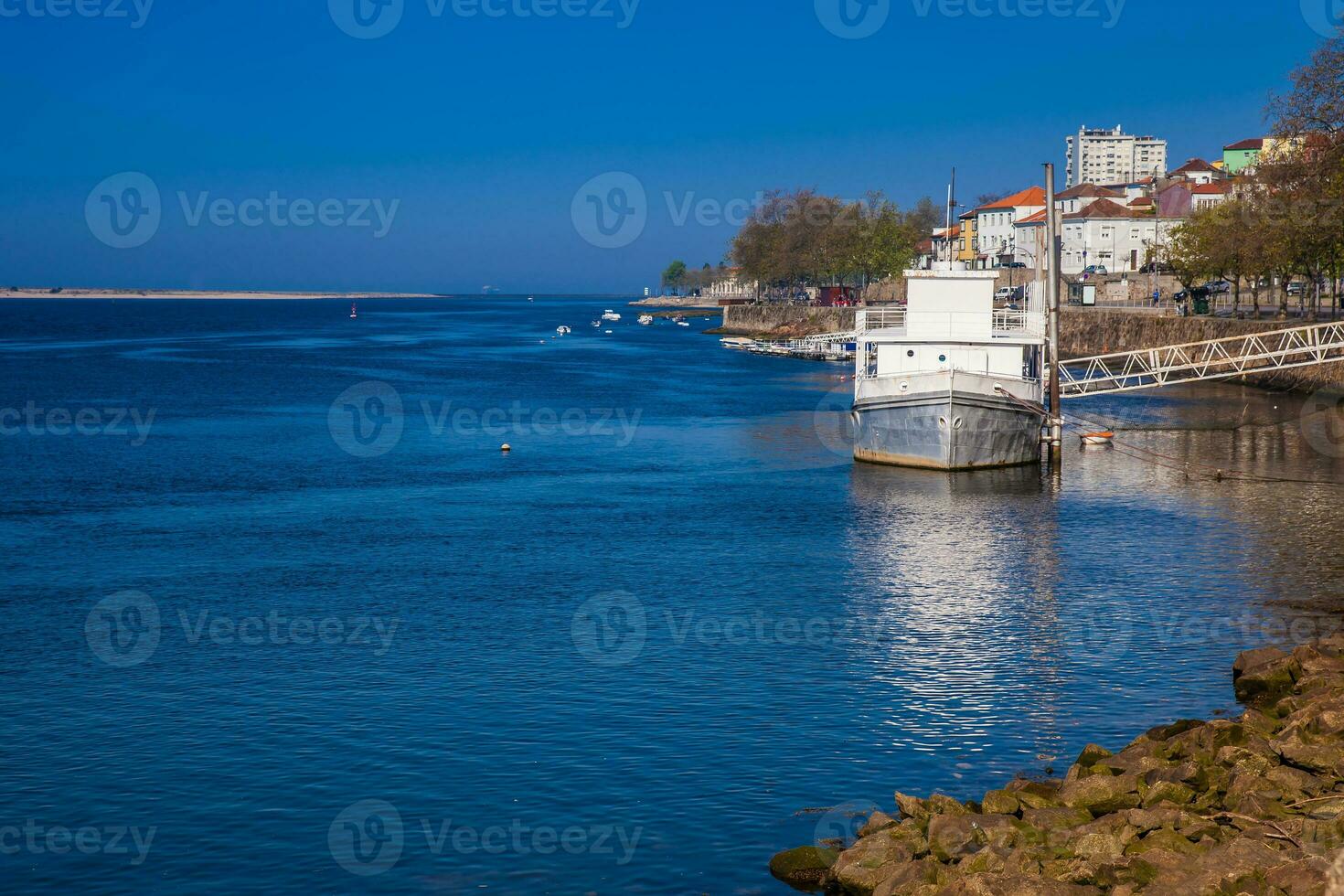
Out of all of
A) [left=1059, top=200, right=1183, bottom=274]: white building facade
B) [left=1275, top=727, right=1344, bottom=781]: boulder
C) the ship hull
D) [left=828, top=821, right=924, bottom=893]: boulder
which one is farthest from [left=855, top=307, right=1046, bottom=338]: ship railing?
[left=1059, top=200, right=1183, bottom=274]: white building facade

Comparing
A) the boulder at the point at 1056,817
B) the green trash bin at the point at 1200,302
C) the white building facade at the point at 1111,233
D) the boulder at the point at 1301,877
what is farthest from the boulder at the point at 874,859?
the white building facade at the point at 1111,233

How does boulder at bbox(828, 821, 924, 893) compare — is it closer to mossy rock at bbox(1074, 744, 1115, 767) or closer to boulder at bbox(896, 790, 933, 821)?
boulder at bbox(896, 790, 933, 821)

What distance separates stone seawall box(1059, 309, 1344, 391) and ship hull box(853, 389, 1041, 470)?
24.9 metres

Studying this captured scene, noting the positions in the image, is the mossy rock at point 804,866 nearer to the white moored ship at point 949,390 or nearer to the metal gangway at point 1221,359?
the white moored ship at point 949,390

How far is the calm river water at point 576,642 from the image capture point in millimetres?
15719

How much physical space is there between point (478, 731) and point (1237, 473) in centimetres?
3099

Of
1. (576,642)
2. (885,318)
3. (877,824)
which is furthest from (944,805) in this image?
(885,318)

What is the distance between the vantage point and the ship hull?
4078cm

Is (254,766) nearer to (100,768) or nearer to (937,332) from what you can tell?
(100,768)

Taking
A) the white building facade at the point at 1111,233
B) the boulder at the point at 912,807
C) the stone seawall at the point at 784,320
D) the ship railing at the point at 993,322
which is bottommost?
the boulder at the point at 912,807

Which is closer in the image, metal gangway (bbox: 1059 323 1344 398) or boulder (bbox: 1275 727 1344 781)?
boulder (bbox: 1275 727 1344 781)

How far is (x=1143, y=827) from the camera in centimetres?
1316

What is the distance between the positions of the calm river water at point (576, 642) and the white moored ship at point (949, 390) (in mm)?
1273

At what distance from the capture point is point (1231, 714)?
61.2 feet
